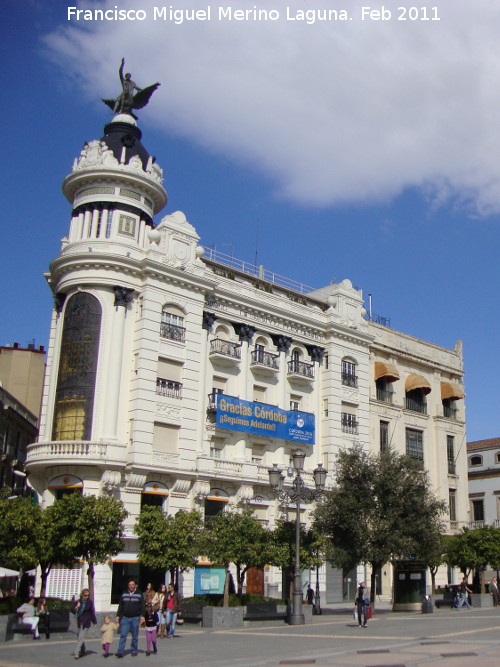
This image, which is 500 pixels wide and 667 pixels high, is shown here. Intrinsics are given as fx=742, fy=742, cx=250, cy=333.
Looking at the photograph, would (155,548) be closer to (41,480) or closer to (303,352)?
(41,480)

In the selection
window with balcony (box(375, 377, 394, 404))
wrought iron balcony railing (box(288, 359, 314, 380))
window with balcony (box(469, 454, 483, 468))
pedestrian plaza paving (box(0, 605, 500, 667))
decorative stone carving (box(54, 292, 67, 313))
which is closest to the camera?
pedestrian plaza paving (box(0, 605, 500, 667))

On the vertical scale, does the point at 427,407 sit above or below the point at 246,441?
above

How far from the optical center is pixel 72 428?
35.7 metres

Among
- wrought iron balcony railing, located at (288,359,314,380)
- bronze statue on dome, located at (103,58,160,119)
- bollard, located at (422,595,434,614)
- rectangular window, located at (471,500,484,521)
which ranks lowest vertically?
bollard, located at (422,595,434,614)

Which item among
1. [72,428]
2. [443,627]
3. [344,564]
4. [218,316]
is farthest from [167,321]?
[443,627]

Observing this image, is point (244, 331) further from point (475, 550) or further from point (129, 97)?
point (475, 550)

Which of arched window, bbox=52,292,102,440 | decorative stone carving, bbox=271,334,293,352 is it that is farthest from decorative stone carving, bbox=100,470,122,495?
decorative stone carving, bbox=271,334,293,352

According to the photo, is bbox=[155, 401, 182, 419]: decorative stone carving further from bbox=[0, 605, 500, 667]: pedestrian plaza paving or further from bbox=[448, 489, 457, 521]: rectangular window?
bbox=[448, 489, 457, 521]: rectangular window

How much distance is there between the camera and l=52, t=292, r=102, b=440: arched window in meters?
35.7

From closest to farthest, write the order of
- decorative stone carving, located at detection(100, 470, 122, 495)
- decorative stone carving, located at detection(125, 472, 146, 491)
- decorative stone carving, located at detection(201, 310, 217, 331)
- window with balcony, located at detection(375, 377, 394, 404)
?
decorative stone carving, located at detection(100, 470, 122, 495)
decorative stone carving, located at detection(125, 472, 146, 491)
decorative stone carving, located at detection(201, 310, 217, 331)
window with balcony, located at detection(375, 377, 394, 404)

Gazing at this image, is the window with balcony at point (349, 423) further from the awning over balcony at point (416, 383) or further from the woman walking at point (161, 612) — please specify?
the woman walking at point (161, 612)

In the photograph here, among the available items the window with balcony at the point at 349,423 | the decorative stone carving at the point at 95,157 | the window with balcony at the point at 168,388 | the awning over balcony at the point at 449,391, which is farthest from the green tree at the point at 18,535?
the awning over balcony at the point at 449,391

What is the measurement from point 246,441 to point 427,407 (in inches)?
742

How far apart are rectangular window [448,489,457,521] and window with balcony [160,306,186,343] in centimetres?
2642
